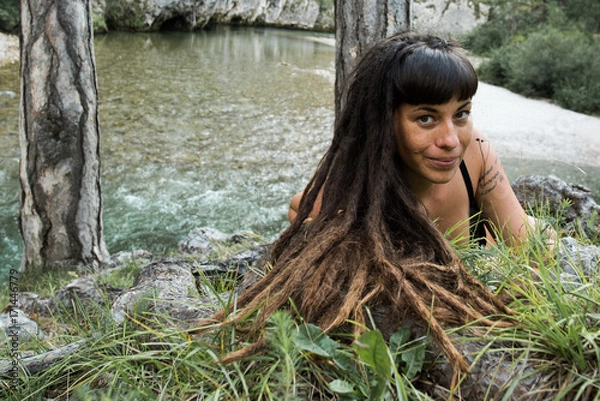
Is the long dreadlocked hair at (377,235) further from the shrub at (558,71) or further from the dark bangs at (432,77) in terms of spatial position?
the shrub at (558,71)

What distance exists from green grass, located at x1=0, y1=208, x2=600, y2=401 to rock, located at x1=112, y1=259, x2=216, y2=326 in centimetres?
13

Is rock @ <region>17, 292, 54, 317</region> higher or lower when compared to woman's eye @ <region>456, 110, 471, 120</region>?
lower

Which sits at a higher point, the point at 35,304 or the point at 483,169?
the point at 483,169

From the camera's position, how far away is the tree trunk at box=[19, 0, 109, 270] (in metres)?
3.86

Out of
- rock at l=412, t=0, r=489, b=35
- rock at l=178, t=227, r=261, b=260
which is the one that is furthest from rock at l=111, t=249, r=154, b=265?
rock at l=412, t=0, r=489, b=35

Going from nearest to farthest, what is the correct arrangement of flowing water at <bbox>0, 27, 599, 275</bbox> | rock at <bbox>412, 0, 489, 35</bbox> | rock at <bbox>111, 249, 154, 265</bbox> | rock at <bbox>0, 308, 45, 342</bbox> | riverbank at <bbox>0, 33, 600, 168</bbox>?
rock at <bbox>0, 308, 45, 342</bbox> < rock at <bbox>111, 249, 154, 265</bbox> < flowing water at <bbox>0, 27, 599, 275</bbox> < riverbank at <bbox>0, 33, 600, 168</bbox> < rock at <bbox>412, 0, 489, 35</bbox>

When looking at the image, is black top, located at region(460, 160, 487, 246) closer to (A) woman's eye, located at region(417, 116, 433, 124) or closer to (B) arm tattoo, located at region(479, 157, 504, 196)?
(B) arm tattoo, located at region(479, 157, 504, 196)

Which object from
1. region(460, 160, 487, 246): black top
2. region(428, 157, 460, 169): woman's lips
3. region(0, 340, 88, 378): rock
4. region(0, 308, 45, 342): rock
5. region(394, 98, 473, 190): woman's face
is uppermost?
region(394, 98, 473, 190): woman's face

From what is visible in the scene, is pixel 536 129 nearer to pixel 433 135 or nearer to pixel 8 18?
pixel 433 135

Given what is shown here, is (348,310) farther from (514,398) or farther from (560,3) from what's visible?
(560,3)

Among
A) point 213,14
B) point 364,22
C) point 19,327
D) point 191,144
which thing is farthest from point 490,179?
point 213,14

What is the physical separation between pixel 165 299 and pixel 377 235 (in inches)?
27.5

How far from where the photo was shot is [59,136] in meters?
4.04

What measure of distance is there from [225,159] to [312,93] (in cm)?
519
